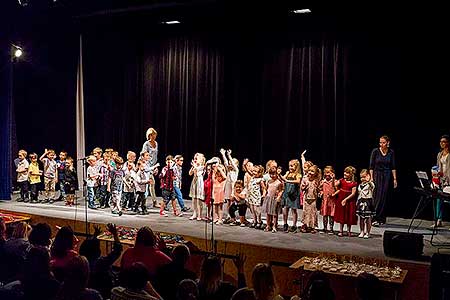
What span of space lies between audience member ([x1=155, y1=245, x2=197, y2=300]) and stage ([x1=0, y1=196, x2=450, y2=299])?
2087 millimetres

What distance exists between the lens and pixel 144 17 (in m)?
11.8

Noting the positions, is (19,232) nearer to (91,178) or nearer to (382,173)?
(91,178)

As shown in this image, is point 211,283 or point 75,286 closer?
point 75,286

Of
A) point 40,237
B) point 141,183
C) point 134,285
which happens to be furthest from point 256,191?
point 134,285

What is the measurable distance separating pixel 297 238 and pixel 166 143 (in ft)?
20.7

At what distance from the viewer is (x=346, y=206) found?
30.9ft

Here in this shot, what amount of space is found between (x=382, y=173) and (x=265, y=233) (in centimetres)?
238

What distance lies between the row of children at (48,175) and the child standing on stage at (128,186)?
1730mm

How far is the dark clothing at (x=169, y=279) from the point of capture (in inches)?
205

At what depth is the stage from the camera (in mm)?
7473

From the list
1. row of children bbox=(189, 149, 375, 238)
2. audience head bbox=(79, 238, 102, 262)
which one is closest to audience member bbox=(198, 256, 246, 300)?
audience head bbox=(79, 238, 102, 262)

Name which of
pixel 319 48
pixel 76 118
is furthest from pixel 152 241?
pixel 76 118

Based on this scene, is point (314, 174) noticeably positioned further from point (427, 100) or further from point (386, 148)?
point (427, 100)

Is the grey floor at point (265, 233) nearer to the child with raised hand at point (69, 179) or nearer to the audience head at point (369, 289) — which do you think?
the child with raised hand at point (69, 179)
